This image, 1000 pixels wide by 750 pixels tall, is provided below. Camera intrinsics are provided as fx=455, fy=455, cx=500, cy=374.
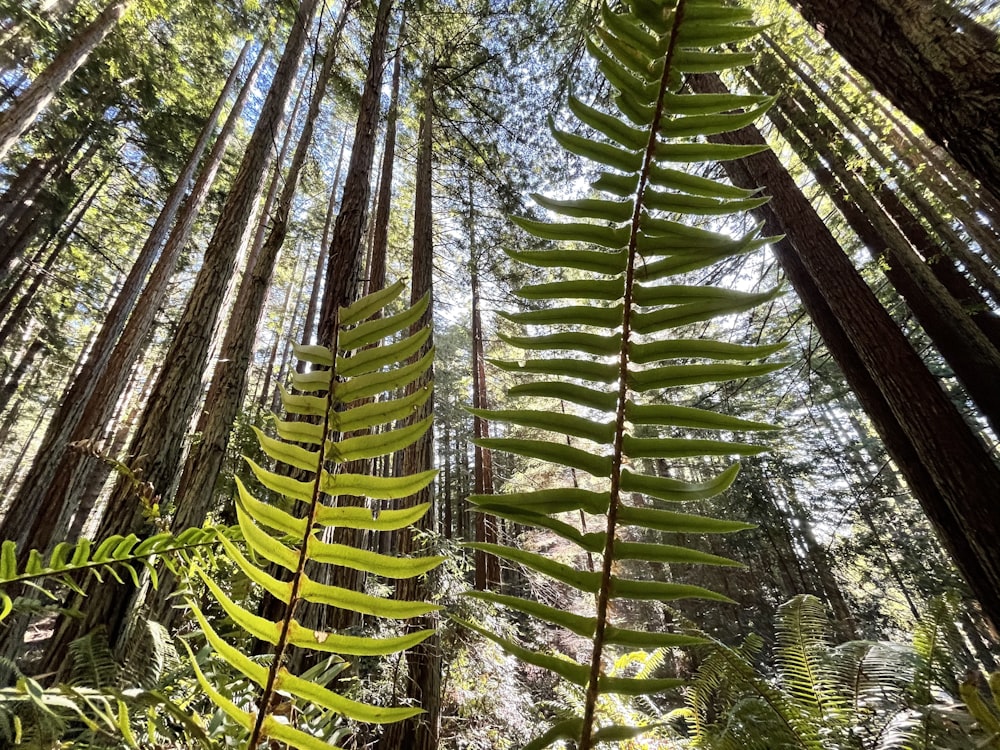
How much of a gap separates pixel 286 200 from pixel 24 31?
6435mm

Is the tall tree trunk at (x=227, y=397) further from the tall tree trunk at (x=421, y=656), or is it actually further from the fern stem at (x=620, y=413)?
the fern stem at (x=620, y=413)

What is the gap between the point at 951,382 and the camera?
9594 mm

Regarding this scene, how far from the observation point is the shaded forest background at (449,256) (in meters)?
2.82

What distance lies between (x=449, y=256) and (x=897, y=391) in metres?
7.75

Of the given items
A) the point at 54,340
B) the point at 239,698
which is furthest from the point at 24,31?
the point at 239,698

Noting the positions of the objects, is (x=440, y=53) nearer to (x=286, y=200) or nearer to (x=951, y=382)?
(x=286, y=200)

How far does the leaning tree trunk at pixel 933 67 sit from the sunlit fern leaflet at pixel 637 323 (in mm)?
1747

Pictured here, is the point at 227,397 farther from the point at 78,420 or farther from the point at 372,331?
the point at 78,420

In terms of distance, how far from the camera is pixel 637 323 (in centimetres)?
65

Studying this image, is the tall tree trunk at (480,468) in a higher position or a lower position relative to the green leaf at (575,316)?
higher

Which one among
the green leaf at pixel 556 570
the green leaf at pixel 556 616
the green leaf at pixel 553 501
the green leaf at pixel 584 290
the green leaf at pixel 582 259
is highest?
the green leaf at pixel 582 259

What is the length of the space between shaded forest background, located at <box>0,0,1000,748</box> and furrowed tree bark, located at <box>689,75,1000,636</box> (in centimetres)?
2

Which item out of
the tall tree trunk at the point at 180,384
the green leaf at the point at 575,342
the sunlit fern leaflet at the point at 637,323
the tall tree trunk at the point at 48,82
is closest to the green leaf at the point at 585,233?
the sunlit fern leaflet at the point at 637,323

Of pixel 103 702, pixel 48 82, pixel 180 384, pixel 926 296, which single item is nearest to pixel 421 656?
pixel 180 384
